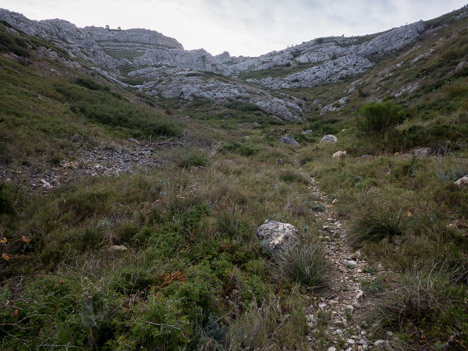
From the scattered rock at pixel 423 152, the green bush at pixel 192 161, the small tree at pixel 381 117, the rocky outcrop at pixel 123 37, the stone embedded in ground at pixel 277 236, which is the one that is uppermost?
the rocky outcrop at pixel 123 37

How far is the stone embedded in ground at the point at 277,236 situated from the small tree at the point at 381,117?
8.21 metres

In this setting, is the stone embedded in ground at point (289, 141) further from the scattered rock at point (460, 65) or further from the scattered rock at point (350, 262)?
the scattered rock at point (350, 262)

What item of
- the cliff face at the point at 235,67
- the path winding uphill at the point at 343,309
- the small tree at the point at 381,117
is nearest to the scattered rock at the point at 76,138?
the path winding uphill at the point at 343,309

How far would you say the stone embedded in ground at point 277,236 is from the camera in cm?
371

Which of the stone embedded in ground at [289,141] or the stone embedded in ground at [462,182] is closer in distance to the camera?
the stone embedded in ground at [462,182]

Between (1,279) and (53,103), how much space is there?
40.2 feet

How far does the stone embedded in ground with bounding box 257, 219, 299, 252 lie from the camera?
371cm

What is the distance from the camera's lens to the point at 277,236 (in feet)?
12.8

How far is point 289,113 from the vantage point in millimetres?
33312

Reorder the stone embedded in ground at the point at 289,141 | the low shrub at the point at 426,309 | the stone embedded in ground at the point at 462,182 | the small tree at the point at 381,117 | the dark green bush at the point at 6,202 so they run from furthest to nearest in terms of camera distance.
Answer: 1. the stone embedded in ground at the point at 289,141
2. the small tree at the point at 381,117
3. the stone embedded in ground at the point at 462,182
4. the dark green bush at the point at 6,202
5. the low shrub at the point at 426,309

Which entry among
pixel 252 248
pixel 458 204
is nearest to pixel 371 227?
pixel 458 204

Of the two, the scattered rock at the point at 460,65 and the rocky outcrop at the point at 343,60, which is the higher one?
the rocky outcrop at the point at 343,60

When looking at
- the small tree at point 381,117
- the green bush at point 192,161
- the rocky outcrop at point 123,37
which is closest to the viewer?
the green bush at point 192,161

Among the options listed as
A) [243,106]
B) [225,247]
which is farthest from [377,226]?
[243,106]
